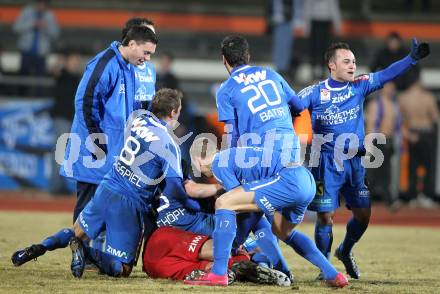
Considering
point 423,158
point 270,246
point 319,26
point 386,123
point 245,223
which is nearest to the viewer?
point 245,223

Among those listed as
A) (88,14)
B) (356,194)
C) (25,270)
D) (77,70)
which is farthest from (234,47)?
(88,14)

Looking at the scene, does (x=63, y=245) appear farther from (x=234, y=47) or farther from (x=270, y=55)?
(x=270, y=55)

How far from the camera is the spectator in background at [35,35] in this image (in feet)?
60.5

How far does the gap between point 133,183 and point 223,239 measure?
3.37 ft

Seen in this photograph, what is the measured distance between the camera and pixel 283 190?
7.36m

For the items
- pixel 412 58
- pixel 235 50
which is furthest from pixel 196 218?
pixel 412 58

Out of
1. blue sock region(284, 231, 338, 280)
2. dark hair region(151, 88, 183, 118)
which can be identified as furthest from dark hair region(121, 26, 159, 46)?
blue sock region(284, 231, 338, 280)

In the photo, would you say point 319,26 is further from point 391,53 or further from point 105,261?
point 105,261

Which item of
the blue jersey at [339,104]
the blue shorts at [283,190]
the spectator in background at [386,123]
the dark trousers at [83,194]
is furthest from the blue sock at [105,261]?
the spectator in background at [386,123]

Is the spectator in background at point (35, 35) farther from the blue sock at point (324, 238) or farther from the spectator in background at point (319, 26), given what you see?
the blue sock at point (324, 238)

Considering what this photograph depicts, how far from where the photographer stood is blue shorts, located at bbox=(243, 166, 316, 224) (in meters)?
7.36

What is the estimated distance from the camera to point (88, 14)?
21.3m

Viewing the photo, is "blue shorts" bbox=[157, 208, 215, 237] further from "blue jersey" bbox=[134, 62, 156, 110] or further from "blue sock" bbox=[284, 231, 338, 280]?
"blue jersey" bbox=[134, 62, 156, 110]

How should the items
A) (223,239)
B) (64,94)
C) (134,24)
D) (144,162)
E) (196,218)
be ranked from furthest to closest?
(64,94), (134,24), (196,218), (144,162), (223,239)
